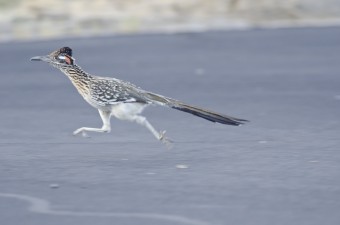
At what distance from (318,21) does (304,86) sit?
9.04 metres

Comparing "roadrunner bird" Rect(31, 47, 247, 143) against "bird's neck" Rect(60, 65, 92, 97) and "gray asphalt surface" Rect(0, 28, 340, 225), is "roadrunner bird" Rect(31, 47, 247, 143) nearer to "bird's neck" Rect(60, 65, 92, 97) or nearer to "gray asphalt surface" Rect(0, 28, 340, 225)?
"bird's neck" Rect(60, 65, 92, 97)

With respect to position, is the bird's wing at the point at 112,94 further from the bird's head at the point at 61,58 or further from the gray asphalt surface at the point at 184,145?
the gray asphalt surface at the point at 184,145

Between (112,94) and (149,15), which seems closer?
(112,94)

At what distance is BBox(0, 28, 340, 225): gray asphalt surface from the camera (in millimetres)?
8695

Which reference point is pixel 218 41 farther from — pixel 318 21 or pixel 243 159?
pixel 243 159

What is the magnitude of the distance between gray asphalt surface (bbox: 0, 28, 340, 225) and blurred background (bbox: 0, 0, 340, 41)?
12.5ft

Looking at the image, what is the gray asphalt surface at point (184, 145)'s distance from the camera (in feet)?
28.5

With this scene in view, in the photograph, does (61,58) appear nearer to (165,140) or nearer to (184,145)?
(165,140)

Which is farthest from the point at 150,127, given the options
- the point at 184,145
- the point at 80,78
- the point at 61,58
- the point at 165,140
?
the point at 61,58

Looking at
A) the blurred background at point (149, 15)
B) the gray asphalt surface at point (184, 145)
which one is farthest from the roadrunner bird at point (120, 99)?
the blurred background at point (149, 15)

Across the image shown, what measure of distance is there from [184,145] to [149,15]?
14269mm

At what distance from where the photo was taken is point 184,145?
457 inches

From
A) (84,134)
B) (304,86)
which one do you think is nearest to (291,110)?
(304,86)

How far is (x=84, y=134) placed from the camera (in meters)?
11.7
